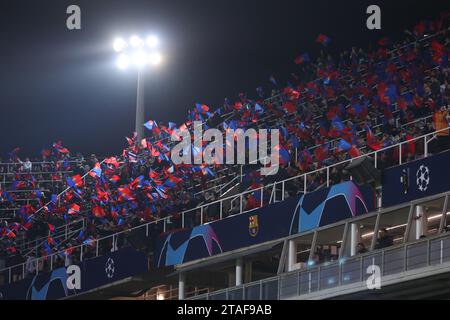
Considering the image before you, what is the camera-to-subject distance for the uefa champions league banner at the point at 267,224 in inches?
872

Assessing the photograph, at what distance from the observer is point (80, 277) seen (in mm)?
29312

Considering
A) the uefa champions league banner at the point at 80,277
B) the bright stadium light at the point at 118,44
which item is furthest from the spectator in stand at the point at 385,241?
the bright stadium light at the point at 118,44

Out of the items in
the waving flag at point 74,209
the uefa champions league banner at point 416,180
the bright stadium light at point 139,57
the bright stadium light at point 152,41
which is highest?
the bright stadium light at point 152,41

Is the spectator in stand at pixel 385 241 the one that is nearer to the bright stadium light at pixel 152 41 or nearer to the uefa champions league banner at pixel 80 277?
the uefa champions league banner at pixel 80 277

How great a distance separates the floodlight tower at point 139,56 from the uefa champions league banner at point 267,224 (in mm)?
6328

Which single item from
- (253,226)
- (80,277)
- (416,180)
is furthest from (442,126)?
(80,277)

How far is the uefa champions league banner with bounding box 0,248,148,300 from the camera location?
91.5ft

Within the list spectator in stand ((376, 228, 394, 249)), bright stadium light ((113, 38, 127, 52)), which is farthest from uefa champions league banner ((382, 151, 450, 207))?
bright stadium light ((113, 38, 127, 52))

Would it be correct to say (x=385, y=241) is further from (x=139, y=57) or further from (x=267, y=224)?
(x=139, y=57)

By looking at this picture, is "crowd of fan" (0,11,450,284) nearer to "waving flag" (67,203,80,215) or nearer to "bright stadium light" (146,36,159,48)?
"waving flag" (67,203,80,215)
